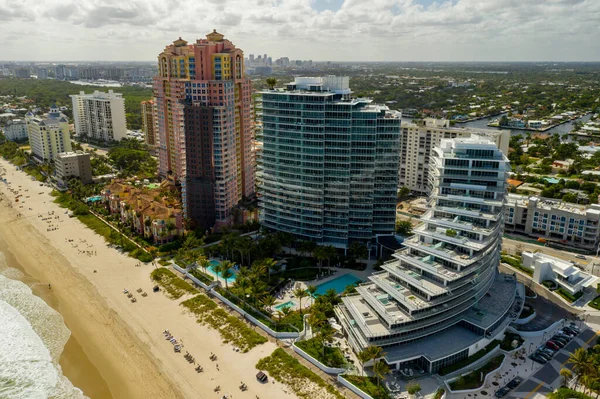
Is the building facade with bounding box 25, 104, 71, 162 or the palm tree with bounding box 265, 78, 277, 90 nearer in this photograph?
the palm tree with bounding box 265, 78, 277, 90

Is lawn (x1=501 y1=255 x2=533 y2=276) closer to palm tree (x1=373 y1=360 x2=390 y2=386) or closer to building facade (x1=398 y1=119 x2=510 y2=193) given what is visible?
building facade (x1=398 y1=119 x2=510 y2=193)

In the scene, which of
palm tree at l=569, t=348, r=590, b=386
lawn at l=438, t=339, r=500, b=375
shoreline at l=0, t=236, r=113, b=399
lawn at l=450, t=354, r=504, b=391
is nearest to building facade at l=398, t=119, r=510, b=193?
lawn at l=438, t=339, r=500, b=375

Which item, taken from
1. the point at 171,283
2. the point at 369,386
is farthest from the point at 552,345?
the point at 171,283

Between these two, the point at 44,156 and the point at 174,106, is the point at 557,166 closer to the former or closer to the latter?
the point at 174,106

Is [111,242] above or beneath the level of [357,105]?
beneath

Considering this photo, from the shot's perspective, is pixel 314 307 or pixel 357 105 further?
pixel 357 105

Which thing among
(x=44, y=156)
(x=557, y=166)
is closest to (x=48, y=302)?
(x=44, y=156)

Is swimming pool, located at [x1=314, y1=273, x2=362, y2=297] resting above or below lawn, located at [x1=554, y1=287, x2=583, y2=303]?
below
